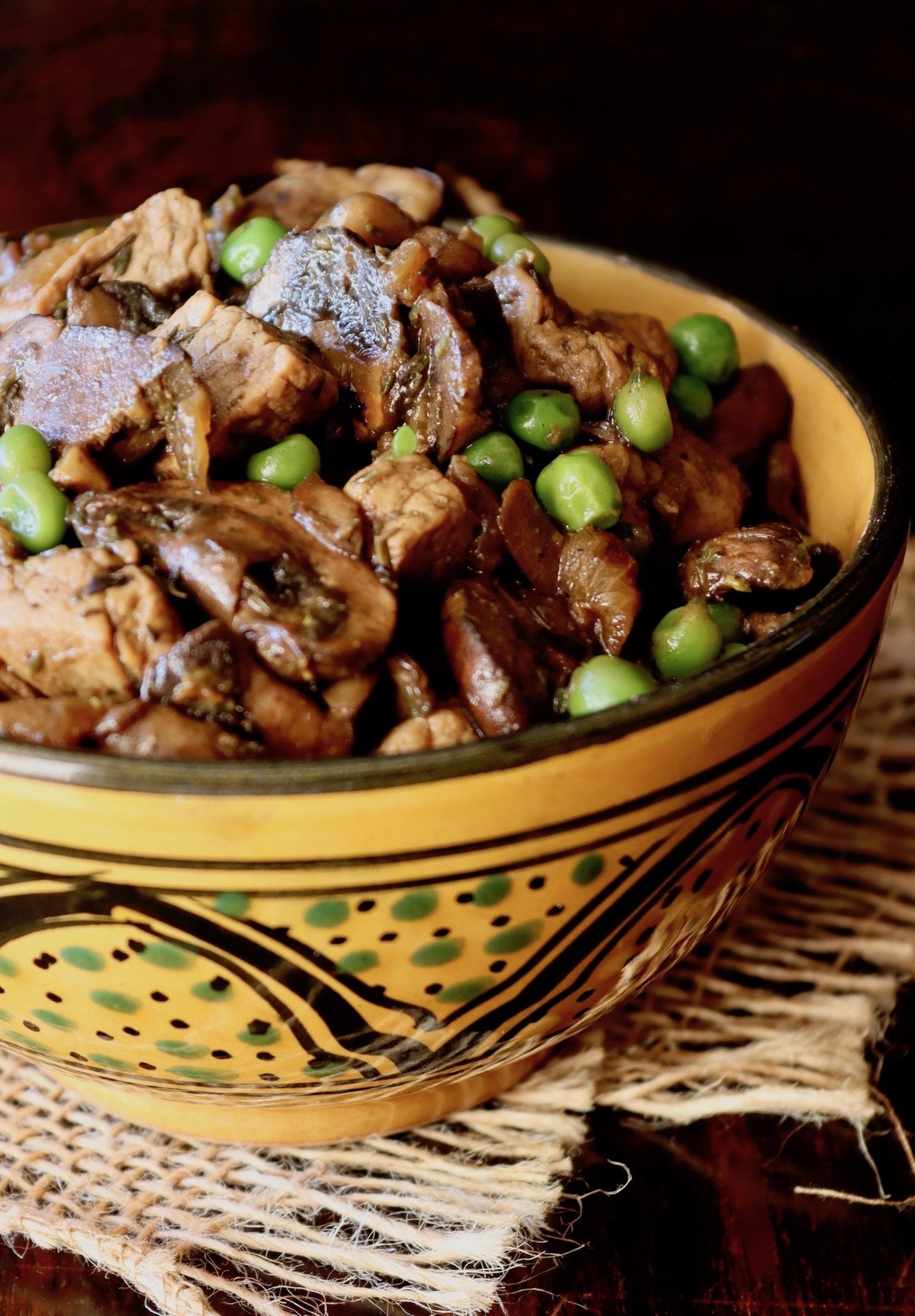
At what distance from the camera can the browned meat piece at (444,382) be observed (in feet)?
6.49

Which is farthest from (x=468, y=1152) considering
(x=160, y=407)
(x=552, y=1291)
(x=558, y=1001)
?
(x=160, y=407)

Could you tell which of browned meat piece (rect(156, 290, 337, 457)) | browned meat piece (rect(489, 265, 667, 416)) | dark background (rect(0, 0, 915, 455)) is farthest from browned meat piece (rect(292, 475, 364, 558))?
dark background (rect(0, 0, 915, 455))

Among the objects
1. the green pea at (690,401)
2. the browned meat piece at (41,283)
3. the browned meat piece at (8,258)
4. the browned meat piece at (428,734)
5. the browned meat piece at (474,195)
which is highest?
the browned meat piece at (41,283)

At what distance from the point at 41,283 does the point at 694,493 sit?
1.28 meters

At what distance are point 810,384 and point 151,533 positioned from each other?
1.42 m

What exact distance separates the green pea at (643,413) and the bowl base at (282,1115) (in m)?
1.05

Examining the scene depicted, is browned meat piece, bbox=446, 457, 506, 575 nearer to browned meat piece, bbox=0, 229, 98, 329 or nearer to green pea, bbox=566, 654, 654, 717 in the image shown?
green pea, bbox=566, 654, 654, 717

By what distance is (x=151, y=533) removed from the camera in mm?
1773

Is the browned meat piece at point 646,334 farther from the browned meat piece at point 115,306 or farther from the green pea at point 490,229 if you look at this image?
the browned meat piece at point 115,306

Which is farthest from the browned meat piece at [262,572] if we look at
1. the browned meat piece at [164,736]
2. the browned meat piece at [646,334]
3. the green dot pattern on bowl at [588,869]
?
the browned meat piece at [646,334]

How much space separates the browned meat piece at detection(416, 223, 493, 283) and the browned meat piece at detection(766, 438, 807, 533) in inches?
27.9

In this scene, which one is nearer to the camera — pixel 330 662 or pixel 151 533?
pixel 330 662

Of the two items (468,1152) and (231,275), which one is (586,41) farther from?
(468,1152)

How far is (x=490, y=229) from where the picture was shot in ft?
8.54
